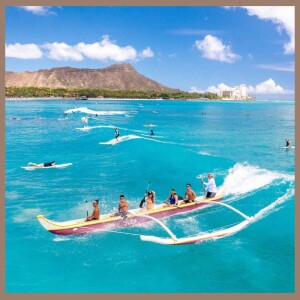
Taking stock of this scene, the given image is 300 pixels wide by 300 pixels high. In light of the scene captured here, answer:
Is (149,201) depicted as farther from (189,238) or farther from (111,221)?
(189,238)

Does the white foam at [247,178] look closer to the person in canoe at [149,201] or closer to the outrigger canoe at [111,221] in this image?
→ the outrigger canoe at [111,221]

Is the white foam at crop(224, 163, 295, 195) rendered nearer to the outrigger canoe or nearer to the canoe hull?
the outrigger canoe

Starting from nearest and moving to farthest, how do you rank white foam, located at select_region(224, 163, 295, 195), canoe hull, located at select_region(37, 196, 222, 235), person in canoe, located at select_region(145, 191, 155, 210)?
canoe hull, located at select_region(37, 196, 222, 235) → person in canoe, located at select_region(145, 191, 155, 210) → white foam, located at select_region(224, 163, 295, 195)

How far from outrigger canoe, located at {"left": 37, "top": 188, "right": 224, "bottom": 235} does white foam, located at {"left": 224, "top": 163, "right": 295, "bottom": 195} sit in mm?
5697

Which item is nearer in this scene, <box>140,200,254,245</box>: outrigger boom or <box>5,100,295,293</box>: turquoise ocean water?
<box>5,100,295,293</box>: turquoise ocean water

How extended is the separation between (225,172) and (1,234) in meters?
19.0

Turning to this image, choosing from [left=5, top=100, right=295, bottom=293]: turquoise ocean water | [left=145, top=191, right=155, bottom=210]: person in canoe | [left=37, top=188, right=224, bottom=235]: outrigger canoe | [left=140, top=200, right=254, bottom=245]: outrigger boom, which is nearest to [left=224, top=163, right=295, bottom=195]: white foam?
[left=5, top=100, right=295, bottom=293]: turquoise ocean water

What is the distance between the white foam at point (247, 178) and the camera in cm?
2530

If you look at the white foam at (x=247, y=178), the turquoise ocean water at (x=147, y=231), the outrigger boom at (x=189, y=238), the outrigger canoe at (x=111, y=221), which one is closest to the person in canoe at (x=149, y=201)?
the outrigger canoe at (x=111, y=221)

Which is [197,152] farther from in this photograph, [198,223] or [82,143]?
[198,223]

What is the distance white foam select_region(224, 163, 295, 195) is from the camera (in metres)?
25.3

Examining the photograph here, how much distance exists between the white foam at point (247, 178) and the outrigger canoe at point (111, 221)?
5697mm

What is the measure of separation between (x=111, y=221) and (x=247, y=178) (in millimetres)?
14229

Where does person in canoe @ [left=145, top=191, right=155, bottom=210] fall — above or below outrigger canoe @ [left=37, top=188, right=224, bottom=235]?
above
